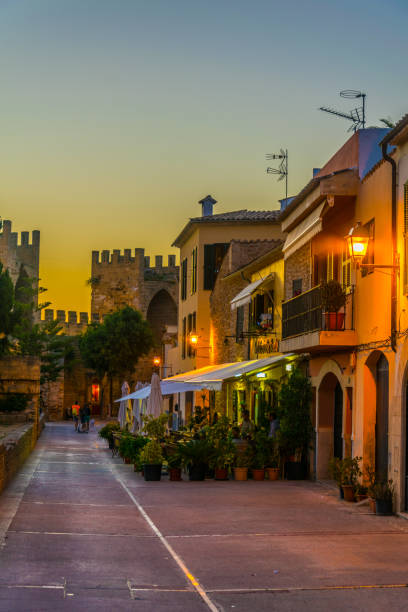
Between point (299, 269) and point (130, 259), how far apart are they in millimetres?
55347

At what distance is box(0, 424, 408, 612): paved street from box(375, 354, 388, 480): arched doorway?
99 centimetres

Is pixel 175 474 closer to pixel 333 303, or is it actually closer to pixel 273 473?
pixel 273 473

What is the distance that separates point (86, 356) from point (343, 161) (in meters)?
50.9

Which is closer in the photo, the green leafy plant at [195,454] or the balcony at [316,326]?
the balcony at [316,326]

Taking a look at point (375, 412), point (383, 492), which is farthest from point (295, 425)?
point (383, 492)

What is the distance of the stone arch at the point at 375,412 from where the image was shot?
15.3m

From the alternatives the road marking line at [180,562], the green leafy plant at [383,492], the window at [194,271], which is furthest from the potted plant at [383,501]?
the window at [194,271]

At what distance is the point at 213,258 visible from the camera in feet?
135

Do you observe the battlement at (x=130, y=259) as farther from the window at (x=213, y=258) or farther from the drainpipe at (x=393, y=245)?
Answer: the drainpipe at (x=393, y=245)

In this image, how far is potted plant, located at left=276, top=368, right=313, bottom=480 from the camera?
63.7 ft

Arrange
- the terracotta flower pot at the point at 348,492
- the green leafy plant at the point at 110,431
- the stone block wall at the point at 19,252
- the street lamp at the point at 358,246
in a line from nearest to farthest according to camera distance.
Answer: the street lamp at the point at 358,246, the terracotta flower pot at the point at 348,492, the green leafy plant at the point at 110,431, the stone block wall at the point at 19,252

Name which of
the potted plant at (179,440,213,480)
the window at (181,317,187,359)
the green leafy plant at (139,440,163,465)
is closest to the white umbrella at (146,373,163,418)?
A: the green leafy plant at (139,440,163,465)

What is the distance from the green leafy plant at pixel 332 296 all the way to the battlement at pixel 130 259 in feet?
195

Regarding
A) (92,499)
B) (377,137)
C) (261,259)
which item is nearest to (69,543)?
(92,499)
